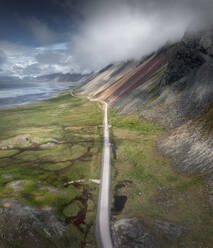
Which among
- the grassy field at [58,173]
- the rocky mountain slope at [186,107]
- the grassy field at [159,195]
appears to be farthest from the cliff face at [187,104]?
the grassy field at [58,173]

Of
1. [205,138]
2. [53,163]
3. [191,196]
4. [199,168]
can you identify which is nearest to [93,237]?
[191,196]

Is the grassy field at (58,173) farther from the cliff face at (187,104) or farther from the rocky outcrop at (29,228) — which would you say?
the cliff face at (187,104)

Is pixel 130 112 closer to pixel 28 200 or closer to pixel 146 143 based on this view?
pixel 146 143

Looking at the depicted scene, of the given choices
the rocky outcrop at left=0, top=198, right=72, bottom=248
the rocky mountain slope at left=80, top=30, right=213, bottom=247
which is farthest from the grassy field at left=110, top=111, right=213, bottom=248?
the rocky outcrop at left=0, top=198, right=72, bottom=248

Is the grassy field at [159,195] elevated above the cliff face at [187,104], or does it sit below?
below

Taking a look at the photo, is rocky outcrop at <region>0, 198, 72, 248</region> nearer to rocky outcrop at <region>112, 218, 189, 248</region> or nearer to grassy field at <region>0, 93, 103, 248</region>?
grassy field at <region>0, 93, 103, 248</region>

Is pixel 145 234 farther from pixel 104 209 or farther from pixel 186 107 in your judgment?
pixel 186 107

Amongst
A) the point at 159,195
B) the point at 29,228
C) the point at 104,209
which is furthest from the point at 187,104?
the point at 29,228

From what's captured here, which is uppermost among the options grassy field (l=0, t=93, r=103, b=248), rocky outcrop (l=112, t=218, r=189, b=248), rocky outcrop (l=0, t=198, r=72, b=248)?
grassy field (l=0, t=93, r=103, b=248)

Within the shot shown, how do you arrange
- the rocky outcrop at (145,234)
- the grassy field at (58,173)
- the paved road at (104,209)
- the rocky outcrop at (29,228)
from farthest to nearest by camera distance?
the grassy field at (58,173) < the paved road at (104,209) < the rocky outcrop at (145,234) < the rocky outcrop at (29,228)
